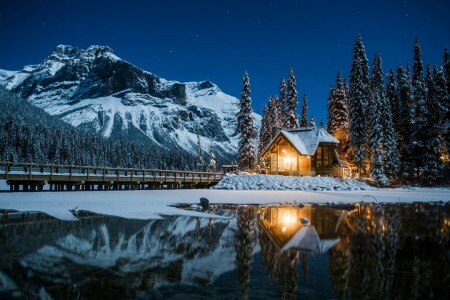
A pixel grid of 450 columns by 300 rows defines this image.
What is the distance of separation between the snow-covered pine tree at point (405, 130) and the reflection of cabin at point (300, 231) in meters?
38.5

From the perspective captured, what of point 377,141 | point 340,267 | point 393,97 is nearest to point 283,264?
point 340,267

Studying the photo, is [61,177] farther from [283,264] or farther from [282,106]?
[282,106]

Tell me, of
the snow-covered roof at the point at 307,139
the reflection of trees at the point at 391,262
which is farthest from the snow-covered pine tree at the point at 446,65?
the reflection of trees at the point at 391,262

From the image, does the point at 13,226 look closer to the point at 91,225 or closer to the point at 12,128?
A: the point at 91,225

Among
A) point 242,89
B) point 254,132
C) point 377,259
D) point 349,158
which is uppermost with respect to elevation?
point 242,89

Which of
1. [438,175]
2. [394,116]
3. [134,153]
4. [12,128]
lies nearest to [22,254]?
[438,175]

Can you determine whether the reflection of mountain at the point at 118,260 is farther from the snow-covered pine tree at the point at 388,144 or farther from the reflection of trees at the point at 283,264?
the snow-covered pine tree at the point at 388,144

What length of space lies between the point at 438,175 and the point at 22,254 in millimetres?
50878

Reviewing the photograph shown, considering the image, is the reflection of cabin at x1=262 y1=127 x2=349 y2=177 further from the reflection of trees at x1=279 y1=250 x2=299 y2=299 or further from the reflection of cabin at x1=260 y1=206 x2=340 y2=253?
the reflection of trees at x1=279 y1=250 x2=299 y2=299

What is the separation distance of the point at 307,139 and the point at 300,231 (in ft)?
122

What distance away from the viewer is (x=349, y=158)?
179 feet

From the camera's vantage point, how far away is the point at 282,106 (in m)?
64.1

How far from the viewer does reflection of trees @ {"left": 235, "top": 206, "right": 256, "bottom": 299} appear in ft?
23.6

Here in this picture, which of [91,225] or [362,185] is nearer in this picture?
[91,225]
